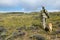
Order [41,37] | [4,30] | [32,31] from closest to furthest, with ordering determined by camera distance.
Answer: [41,37] < [32,31] < [4,30]

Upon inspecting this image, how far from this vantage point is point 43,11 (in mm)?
23516

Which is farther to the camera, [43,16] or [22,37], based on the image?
[43,16]

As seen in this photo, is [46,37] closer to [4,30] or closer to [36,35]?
[36,35]

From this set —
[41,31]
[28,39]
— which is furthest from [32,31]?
[28,39]

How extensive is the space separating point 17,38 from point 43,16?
410 cm

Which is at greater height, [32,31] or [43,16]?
[43,16]

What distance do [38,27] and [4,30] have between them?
12.3ft

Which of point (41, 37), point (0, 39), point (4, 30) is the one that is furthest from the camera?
point (4, 30)

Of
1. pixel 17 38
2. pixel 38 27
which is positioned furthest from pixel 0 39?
pixel 38 27

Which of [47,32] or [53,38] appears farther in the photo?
[47,32]

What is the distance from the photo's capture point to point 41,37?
65.9 feet

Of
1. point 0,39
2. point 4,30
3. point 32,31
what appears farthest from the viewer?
point 4,30

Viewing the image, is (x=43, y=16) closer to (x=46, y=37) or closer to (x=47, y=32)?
(x=47, y=32)

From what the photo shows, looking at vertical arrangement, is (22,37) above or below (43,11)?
below
